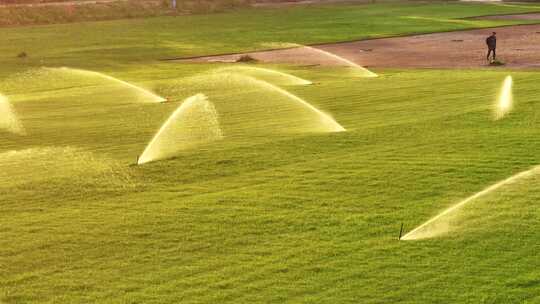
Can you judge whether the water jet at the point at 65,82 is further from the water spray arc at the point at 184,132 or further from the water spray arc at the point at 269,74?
the water spray arc at the point at 269,74

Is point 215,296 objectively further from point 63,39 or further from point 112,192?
point 63,39

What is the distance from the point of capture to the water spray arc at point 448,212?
15.3 m

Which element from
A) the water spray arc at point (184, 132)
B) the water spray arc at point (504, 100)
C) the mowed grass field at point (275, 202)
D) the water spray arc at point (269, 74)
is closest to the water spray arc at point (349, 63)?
the water spray arc at point (269, 74)

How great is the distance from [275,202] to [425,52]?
32.4 metres

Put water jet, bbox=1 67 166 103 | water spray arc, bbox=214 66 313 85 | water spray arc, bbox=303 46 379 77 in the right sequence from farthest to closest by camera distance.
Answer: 1. water spray arc, bbox=303 46 379 77
2. water spray arc, bbox=214 66 313 85
3. water jet, bbox=1 67 166 103

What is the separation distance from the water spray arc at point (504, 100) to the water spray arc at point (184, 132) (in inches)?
336

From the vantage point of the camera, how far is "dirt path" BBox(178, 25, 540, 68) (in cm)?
4303

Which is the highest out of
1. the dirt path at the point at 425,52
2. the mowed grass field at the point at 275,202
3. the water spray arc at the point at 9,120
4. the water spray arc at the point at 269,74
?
the mowed grass field at the point at 275,202

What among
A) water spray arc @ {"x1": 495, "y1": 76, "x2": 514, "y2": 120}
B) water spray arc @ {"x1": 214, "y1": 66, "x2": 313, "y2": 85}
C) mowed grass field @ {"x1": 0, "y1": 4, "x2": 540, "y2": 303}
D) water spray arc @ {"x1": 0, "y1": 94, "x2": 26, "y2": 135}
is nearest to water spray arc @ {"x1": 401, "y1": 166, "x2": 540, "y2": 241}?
mowed grass field @ {"x1": 0, "y1": 4, "x2": 540, "y2": 303}

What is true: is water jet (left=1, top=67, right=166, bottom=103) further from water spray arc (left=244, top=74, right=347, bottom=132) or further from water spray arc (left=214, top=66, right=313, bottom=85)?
water spray arc (left=214, top=66, right=313, bottom=85)

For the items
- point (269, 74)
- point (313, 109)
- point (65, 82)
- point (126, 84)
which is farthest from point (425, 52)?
point (313, 109)

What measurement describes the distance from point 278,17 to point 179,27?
40.1ft

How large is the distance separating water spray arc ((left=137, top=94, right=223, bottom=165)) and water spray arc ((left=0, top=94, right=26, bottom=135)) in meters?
4.24

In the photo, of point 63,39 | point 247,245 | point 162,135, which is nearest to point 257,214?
point 247,245
